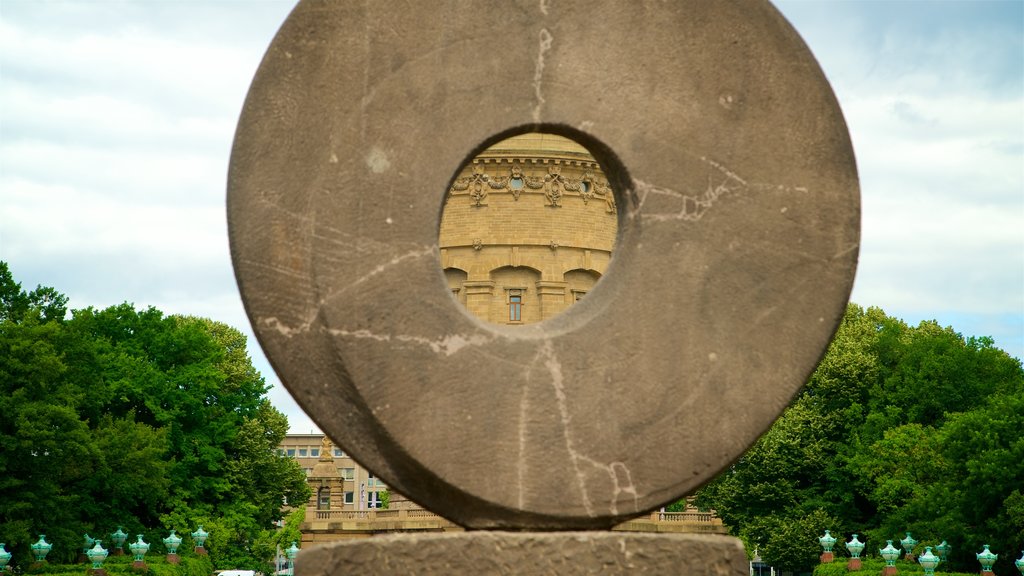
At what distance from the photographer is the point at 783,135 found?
819cm

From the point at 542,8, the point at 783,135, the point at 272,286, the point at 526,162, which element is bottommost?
the point at 272,286

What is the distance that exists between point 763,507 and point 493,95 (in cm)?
3893

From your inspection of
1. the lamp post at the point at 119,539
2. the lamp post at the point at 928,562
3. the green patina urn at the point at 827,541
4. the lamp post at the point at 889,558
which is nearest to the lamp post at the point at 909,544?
the lamp post at the point at 889,558

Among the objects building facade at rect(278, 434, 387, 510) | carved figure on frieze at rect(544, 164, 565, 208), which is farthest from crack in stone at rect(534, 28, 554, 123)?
carved figure on frieze at rect(544, 164, 565, 208)

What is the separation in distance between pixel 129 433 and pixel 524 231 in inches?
845

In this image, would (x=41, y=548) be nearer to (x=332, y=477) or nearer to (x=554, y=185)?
(x=332, y=477)

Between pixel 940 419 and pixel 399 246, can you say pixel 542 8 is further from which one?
pixel 940 419

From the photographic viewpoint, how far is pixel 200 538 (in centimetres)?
4131

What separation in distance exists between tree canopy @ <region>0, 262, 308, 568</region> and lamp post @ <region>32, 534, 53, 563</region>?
320 millimetres

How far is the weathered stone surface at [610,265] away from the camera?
7516 millimetres

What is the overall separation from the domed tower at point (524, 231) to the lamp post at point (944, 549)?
22577 millimetres

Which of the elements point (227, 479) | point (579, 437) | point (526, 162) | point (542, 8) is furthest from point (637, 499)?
point (526, 162)

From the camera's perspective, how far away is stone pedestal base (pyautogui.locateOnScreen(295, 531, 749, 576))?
733 centimetres

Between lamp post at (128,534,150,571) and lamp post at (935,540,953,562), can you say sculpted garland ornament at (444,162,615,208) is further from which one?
lamp post at (935,540,953,562)
